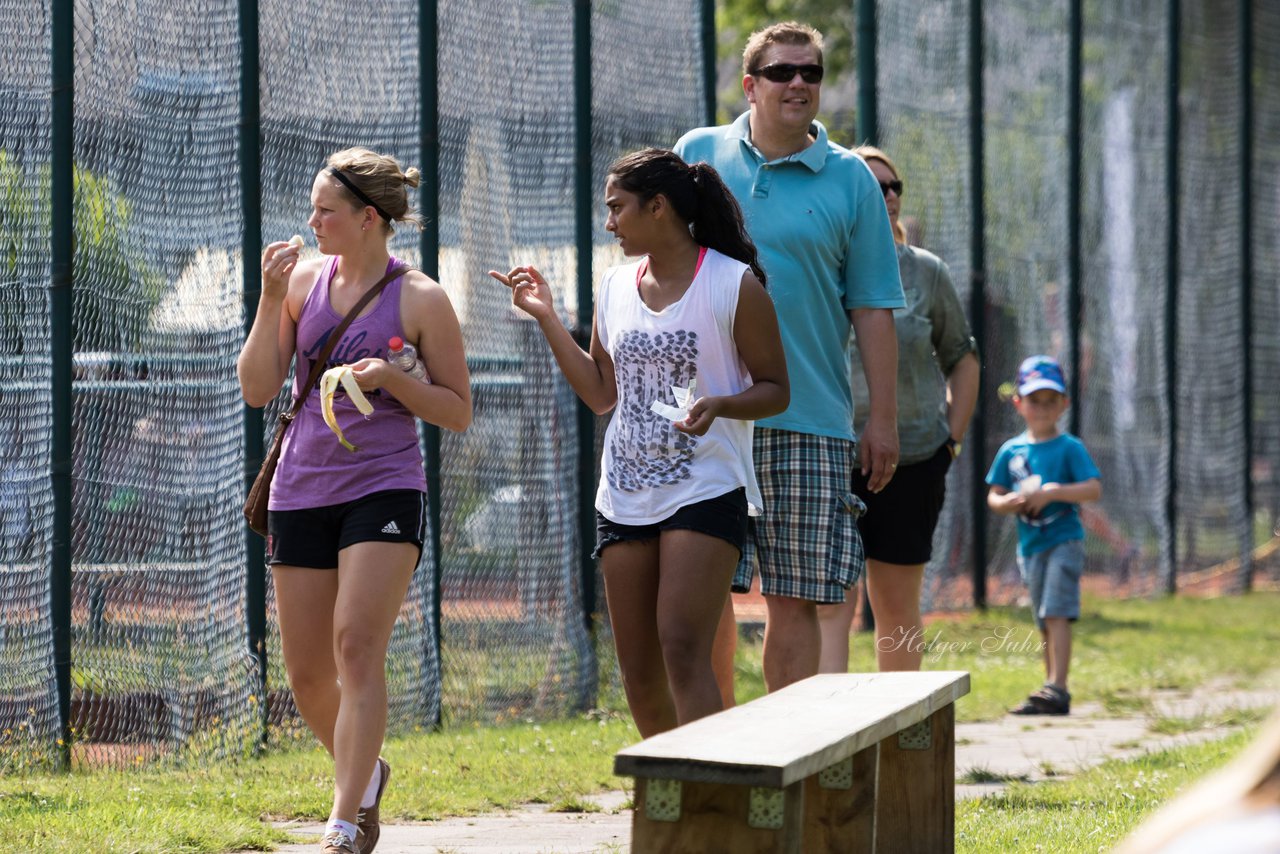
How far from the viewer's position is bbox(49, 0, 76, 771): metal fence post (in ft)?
20.5

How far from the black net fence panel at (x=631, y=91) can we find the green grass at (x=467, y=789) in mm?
1203

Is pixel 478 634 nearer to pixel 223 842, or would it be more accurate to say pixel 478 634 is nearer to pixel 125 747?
pixel 125 747

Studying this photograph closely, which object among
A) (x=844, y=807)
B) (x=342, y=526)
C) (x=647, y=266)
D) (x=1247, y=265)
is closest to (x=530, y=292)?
(x=647, y=266)

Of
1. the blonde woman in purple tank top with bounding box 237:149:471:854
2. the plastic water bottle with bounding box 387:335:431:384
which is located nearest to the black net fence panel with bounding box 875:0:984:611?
the blonde woman in purple tank top with bounding box 237:149:471:854

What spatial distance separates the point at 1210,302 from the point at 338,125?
887cm

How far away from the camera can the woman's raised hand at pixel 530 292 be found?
4859 mm

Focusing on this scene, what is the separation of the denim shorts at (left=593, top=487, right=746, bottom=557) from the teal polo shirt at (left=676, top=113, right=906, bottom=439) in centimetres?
62

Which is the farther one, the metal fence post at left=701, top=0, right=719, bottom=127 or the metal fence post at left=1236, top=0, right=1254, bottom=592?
the metal fence post at left=1236, top=0, right=1254, bottom=592

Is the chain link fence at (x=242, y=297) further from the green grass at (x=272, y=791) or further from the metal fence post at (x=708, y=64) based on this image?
the green grass at (x=272, y=791)

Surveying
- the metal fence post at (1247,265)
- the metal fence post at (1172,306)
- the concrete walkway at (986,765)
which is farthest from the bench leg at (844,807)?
the metal fence post at (1247,265)

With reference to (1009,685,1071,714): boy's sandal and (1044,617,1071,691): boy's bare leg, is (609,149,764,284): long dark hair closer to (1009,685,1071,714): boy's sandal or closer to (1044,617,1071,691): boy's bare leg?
(1044,617,1071,691): boy's bare leg

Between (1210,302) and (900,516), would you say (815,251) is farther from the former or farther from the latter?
(1210,302)

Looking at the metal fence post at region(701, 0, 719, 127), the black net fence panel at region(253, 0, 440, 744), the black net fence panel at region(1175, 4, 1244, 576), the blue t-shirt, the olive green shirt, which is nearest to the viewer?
the olive green shirt

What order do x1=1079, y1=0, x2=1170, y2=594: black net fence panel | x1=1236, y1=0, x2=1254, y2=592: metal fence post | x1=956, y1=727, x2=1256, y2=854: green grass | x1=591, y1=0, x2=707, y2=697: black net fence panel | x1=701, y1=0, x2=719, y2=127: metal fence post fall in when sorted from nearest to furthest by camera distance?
x1=956, y1=727, x2=1256, y2=854: green grass < x1=591, y1=0, x2=707, y2=697: black net fence panel < x1=701, y1=0, x2=719, y2=127: metal fence post < x1=1079, y1=0, x2=1170, y2=594: black net fence panel < x1=1236, y1=0, x2=1254, y2=592: metal fence post
